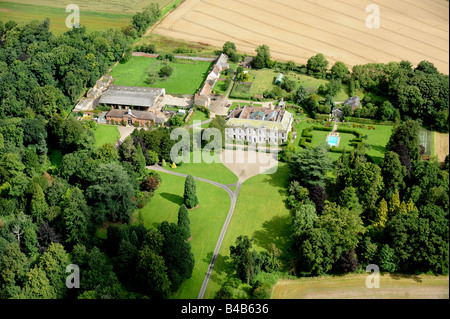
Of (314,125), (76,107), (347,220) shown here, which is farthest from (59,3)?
(347,220)

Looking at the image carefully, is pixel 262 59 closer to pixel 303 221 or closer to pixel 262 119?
pixel 262 119

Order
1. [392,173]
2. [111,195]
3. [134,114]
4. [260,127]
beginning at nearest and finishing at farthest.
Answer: [111,195], [392,173], [260,127], [134,114]

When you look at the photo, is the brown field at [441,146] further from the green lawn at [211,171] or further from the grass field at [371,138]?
the green lawn at [211,171]

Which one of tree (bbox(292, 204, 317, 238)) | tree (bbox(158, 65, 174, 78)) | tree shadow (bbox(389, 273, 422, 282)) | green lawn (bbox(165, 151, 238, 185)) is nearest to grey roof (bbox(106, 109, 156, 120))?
green lawn (bbox(165, 151, 238, 185))

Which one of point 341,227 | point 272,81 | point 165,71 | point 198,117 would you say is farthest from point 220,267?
point 165,71

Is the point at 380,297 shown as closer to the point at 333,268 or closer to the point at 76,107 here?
the point at 333,268

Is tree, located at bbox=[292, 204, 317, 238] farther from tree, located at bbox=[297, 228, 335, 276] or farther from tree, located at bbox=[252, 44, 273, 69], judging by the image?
tree, located at bbox=[252, 44, 273, 69]

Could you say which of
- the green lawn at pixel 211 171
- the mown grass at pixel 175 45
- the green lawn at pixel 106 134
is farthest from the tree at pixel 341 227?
the mown grass at pixel 175 45
